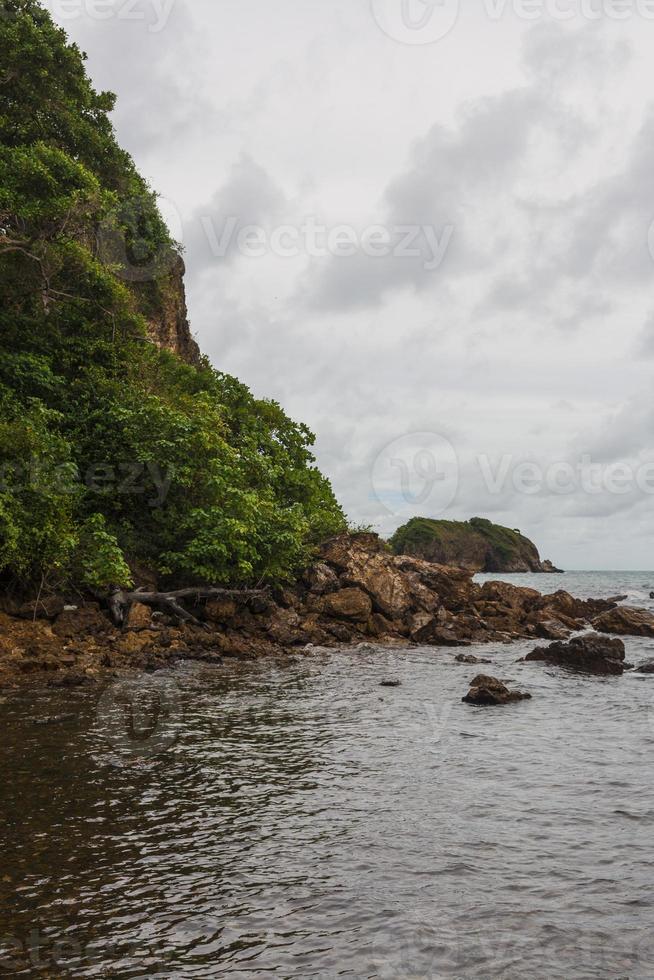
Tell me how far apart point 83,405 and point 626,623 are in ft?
91.1

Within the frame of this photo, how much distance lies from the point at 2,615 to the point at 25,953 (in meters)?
16.0

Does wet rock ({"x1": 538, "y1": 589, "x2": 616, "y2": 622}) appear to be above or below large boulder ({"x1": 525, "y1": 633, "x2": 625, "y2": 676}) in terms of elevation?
above

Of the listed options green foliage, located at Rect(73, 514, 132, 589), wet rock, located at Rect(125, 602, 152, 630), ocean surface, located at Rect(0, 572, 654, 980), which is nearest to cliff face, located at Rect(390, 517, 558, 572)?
wet rock, located at Rect(125, 602, 152, 630)

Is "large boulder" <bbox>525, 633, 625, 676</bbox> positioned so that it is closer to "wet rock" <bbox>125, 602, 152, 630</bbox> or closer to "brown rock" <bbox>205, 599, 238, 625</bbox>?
"brown rock" <bbox>205, 599, 238, 625</bbox>

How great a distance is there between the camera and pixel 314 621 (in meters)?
28.9

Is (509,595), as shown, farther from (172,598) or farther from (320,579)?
(172,598)

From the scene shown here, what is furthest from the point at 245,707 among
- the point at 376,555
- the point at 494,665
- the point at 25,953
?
the point at 376,555

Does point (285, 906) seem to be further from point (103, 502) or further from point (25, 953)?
point (103, 502)

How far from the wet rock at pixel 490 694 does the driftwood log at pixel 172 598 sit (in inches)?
436

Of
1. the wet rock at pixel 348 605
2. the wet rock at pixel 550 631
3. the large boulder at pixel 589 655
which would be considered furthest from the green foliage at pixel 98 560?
the wet rock at pixel 550 631

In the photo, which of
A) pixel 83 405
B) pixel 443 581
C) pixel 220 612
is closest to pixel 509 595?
pixel 443 581

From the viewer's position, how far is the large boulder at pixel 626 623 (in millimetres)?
34969

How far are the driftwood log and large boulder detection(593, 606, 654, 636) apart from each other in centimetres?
1904

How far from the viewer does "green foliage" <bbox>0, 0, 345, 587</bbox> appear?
69.4 ft
